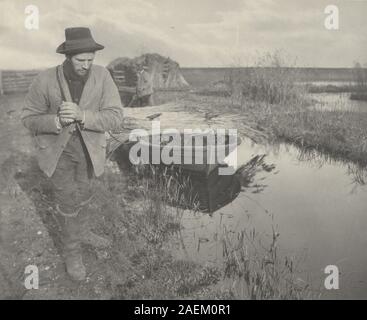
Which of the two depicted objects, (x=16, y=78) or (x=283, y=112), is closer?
(x=16, y=78)

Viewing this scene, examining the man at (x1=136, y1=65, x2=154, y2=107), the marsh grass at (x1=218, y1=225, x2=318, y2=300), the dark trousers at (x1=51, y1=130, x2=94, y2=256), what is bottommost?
the marsh grass at (x1=218, y1=225, x2=318, y2=300)

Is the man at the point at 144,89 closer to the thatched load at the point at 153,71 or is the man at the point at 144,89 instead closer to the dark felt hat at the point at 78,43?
the thatched load at the point at 153,71

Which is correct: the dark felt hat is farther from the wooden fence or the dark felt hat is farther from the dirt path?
the dirt path

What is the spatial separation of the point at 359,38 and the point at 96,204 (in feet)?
12.3

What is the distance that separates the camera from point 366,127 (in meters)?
5.96

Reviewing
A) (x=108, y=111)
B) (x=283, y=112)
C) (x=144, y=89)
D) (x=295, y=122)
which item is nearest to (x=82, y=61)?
(x=108, y=111)

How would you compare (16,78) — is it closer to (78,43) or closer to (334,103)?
(78,43)

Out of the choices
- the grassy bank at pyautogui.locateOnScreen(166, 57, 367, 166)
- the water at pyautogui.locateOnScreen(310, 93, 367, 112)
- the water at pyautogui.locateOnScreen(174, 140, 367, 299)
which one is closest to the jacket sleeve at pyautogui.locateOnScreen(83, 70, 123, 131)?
the water at pyautogui.locateOnScreen(174, 140, 367, 299)

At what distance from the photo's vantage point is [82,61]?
11.2 ft

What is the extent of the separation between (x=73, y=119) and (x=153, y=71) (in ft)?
14.1

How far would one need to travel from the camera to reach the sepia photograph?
144 inches

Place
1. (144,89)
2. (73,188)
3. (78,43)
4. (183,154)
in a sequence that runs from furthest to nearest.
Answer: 1. (144,89)
2. (183,154)
3. (73,188)
4. (78,43)
